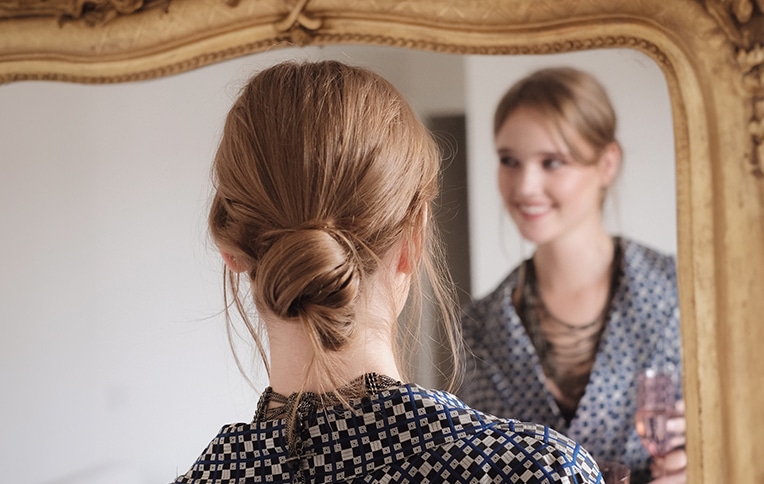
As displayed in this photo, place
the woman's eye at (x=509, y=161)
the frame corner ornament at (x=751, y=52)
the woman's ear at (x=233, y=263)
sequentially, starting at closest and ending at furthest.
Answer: the woman's ear at (x=233, y=263), the frame corner ornament at (x=751, y=52), the woman's eye at (x=509, y=161)

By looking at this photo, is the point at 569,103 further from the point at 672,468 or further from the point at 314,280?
the point at 314,280

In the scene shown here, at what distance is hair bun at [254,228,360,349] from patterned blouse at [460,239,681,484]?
513 mm

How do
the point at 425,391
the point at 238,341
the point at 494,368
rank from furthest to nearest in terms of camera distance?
the point at 238,341 < the point at 494,368 < the point at 425,391

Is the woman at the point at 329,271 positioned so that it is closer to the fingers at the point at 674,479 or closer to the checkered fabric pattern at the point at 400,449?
the checkered fabric pattern at the point at 400,449

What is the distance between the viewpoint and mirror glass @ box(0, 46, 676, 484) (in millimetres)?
1286

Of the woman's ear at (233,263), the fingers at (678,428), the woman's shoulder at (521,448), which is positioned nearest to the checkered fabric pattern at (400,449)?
the woman's shoulder at (521,448)

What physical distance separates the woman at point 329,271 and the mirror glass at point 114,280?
0.57m

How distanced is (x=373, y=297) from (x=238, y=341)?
667 millimetres

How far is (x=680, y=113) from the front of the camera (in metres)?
1.04

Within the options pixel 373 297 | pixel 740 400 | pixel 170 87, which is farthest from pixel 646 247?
pixel 170 87

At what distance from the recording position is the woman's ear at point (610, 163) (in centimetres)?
105

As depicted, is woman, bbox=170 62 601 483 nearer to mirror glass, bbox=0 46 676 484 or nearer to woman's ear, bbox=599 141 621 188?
woman's ear, bbox=599 141 621 188

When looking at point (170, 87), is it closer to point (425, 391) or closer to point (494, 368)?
point (494, 368)

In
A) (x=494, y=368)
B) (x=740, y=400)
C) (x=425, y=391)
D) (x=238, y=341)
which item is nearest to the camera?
(x=425, y=391)
